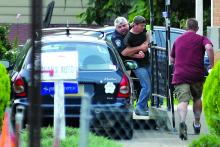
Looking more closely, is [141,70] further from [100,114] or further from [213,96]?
[100,114]

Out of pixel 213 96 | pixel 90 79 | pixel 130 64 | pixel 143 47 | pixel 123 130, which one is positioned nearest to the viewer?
pixel 123 130

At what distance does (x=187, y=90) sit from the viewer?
34.3ft

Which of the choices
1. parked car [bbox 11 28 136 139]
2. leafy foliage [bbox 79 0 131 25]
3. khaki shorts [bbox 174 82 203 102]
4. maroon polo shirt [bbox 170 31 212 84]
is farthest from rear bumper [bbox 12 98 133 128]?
leafy foliage [bbox 79 0 131 25]

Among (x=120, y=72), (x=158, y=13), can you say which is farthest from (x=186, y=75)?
(x=158, y=13)

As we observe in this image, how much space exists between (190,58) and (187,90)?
0.47 meters

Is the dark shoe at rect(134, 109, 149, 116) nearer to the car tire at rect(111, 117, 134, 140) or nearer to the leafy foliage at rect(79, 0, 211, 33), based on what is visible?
the car tire at rect(111, 117, 134, 140)

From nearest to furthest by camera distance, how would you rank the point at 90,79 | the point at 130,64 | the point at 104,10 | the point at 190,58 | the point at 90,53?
the point at 90,79
the point at 190,58
the point at 90,53
the point at 130,64
the point at 104,10

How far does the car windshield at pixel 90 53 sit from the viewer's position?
10305 millimetres

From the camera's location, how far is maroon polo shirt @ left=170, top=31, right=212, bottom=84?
10.4 metres

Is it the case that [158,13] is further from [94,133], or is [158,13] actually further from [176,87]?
[94,133]

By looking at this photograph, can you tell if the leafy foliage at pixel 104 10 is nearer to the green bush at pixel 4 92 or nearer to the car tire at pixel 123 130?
the green bush at pixel 4 92

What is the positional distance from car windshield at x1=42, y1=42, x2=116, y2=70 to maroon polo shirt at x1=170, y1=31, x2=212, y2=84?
3.21ft

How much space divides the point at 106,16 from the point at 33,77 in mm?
22836

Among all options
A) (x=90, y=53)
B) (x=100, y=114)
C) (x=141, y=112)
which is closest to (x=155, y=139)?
(x=100, y=114)
